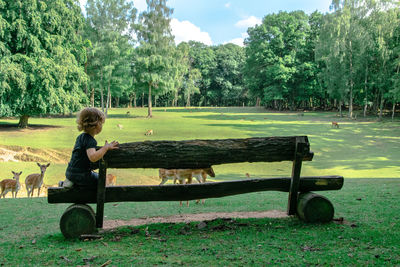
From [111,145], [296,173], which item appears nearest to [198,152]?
[111,145]

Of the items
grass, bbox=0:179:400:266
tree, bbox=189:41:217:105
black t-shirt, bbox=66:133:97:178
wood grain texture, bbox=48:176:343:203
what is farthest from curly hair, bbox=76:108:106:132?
tree, bbox=189:41:217:105

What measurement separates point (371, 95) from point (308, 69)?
51.5ft

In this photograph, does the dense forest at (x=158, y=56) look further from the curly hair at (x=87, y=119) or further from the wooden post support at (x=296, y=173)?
the wooden post support at (x=296, y=173)

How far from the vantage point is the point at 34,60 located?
91.4 feet

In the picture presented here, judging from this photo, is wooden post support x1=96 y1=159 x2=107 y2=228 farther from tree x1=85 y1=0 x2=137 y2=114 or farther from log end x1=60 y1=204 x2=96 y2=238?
tree x1=85 y1=0 x2=137 y2=114

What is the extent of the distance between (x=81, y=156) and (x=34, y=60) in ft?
90.3

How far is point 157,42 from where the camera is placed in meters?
Answer: 46.7

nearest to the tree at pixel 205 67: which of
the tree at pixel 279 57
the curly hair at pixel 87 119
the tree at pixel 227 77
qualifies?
the tree at pixel 227 77

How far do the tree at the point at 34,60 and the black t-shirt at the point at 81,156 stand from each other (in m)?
25.8

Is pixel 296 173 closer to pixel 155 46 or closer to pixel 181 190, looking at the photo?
pixel 181 190

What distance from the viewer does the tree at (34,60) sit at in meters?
26.9

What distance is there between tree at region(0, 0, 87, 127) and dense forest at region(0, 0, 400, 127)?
86mm

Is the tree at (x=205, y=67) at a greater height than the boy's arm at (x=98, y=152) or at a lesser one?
greater

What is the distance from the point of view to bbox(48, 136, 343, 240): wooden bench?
423 centimetres
